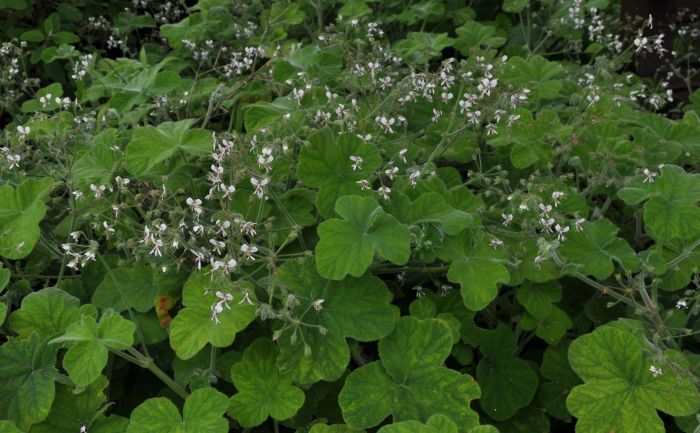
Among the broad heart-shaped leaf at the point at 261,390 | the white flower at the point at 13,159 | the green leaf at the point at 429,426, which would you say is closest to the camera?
the green leaf at the point at 429,426

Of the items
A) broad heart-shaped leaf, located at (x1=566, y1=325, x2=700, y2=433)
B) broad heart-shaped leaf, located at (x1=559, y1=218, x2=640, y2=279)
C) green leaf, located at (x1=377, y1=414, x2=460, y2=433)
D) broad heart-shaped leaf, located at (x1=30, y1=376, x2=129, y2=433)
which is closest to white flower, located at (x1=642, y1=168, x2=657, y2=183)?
broad heart-shaped leaf, located at (x1=559, y1=218, x2=640, y2=279)

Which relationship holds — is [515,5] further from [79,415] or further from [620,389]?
[79,415]

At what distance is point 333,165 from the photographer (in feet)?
6.91

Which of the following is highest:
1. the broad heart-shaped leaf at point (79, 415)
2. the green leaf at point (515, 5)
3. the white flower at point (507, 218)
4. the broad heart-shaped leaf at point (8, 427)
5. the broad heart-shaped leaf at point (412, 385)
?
the white flower at point (507, 218)

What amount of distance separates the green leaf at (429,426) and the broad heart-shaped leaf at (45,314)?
0.92 metres

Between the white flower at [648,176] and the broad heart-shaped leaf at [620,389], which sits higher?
the white flower at [648,176]

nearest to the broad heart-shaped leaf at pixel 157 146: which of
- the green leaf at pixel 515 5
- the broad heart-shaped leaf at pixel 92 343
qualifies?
the broad heart-shaped leaf at pixel 92 343

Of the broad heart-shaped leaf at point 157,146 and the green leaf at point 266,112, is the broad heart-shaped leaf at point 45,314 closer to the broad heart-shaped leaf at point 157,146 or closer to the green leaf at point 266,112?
the broad heart-shaped leaf at point 157,146

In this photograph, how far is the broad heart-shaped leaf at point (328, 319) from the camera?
1.84 meters

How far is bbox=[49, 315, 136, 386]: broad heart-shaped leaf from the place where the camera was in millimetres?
1770

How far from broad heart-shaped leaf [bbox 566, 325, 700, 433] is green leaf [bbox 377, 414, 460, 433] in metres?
0.35

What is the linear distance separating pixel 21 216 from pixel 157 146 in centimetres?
45

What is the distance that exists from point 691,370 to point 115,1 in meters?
4.77

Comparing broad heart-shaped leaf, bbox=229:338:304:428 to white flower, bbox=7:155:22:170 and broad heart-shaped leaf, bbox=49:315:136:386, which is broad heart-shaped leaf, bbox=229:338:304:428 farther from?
white flower, bbox=7:155:22:170
